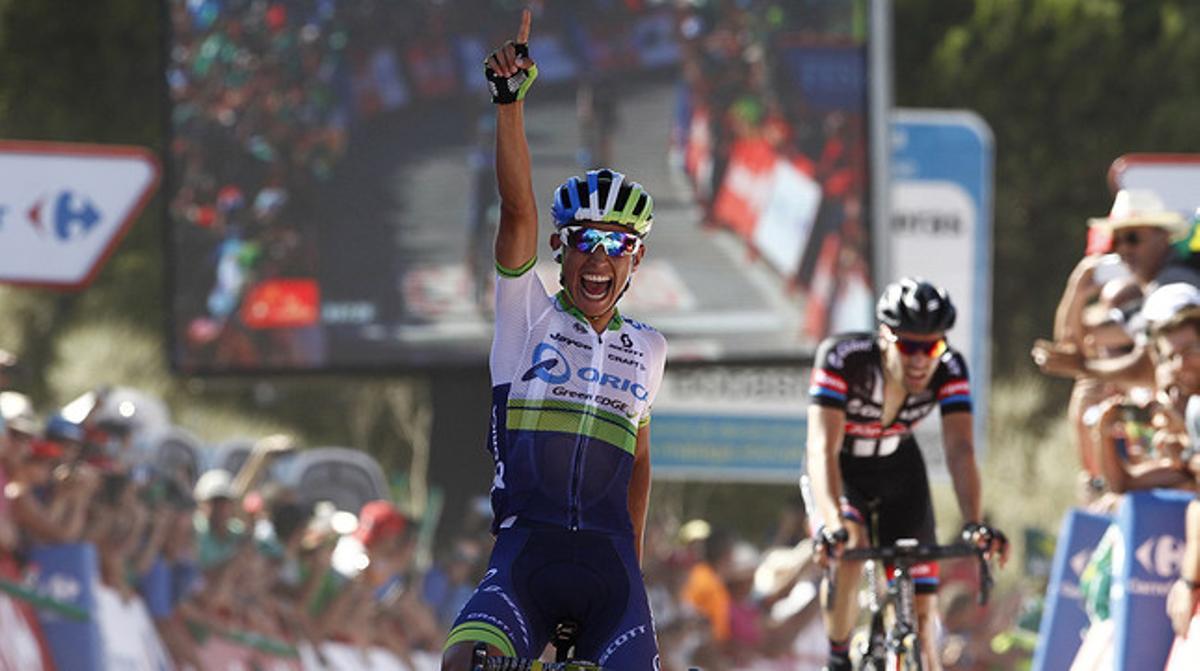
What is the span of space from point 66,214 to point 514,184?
5096mm

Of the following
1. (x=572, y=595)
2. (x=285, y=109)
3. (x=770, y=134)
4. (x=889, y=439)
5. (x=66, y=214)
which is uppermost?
(x=285, y=109)

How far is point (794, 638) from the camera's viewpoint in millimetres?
17781

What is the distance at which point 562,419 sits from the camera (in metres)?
8.02

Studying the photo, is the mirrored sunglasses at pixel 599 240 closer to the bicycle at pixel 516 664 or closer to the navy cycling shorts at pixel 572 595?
the navy cycling shorts at pixel 572 595

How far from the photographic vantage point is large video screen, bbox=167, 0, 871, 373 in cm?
1961

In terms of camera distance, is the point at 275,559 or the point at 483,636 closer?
the point at 483,636

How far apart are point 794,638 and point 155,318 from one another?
20.6 metres

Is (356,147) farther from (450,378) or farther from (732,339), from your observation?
(732,339)

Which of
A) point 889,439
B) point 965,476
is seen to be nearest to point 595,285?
point 965,476

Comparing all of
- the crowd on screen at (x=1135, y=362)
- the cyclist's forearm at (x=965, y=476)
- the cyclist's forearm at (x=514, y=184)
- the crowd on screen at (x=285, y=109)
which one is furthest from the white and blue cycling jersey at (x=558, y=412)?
the crowd on screen at (x=285, y=109)

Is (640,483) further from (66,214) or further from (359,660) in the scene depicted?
(359,660)

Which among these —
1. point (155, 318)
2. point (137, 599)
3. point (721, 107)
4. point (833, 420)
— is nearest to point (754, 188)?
point (721, 107)

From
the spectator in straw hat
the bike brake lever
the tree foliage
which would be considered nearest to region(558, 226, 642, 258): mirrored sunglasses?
the bike brake lever

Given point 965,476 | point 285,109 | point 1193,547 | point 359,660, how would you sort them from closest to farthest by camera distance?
point 1193,547, point 965,476, point 359,660, point 285,109
